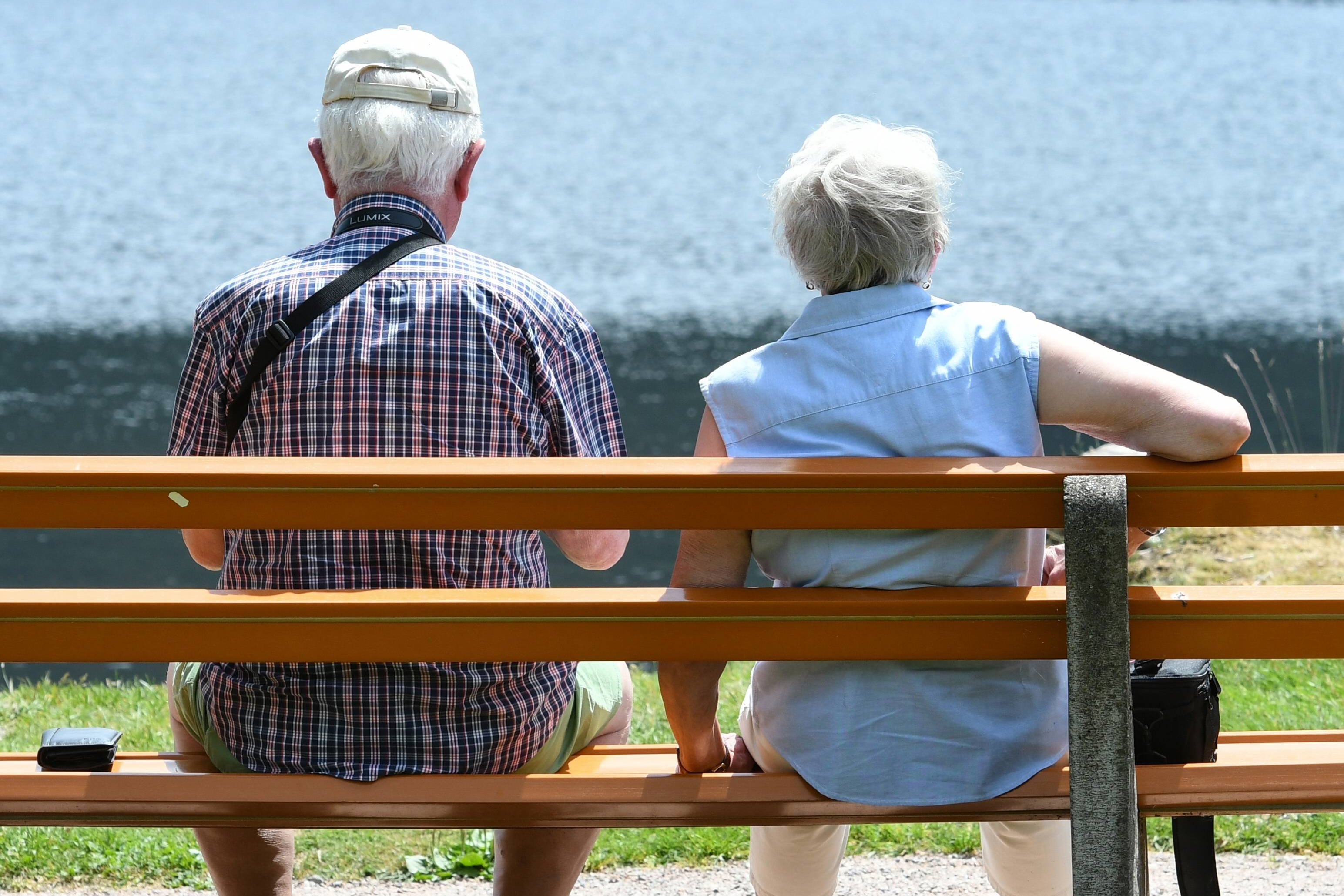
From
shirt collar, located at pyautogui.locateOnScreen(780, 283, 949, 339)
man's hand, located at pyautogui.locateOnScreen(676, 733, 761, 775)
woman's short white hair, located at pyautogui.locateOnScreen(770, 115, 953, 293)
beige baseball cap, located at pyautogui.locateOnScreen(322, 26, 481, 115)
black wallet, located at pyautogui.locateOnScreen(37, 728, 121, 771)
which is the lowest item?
man's hand, located at pyautogui.locateOnScreen(676, 733, 761, 775)

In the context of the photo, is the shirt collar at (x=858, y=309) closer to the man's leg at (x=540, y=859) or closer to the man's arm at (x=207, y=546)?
the man's leg at (x=540, y=859)

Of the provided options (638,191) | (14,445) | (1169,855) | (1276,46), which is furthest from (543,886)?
(1276,46)

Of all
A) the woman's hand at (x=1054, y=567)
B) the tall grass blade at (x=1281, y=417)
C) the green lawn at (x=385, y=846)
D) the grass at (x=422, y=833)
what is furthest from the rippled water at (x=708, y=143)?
the woman's hand at (x=1054, y=567)

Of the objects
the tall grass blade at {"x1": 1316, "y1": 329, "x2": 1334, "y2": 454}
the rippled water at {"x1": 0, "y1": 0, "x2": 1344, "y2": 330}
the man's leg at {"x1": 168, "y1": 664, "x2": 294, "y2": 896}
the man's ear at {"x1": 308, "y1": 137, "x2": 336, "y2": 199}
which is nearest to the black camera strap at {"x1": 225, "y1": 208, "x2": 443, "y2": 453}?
the man's ear at {"x1": 308, "y1": 137, "x2": 336, "y2": 199}

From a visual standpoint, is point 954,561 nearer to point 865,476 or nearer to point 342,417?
point 865,476

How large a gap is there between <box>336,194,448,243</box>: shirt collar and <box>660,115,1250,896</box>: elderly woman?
0.59m

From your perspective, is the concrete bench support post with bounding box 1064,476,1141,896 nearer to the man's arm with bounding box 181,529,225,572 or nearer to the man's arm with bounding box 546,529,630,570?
the man's arm with bounding box 546,529,630,570

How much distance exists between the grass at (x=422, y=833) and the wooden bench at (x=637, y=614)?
44.7 inches

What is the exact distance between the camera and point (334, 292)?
2.27 m

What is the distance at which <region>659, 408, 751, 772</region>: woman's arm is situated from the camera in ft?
7.07

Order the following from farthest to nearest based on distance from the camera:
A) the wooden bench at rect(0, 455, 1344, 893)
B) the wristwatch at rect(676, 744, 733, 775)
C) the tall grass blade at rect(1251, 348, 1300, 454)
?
the tall grass blade at rect(1251, 348, 1300, 454) < the wristwatch at rect(676, 744, 733, 775) < the wooden bench at rect(0, 455, 1344, 893)

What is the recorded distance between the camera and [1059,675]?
2240 mm

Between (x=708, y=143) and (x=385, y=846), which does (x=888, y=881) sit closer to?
(x=385, y=846)

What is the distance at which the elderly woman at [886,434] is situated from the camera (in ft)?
6.95
